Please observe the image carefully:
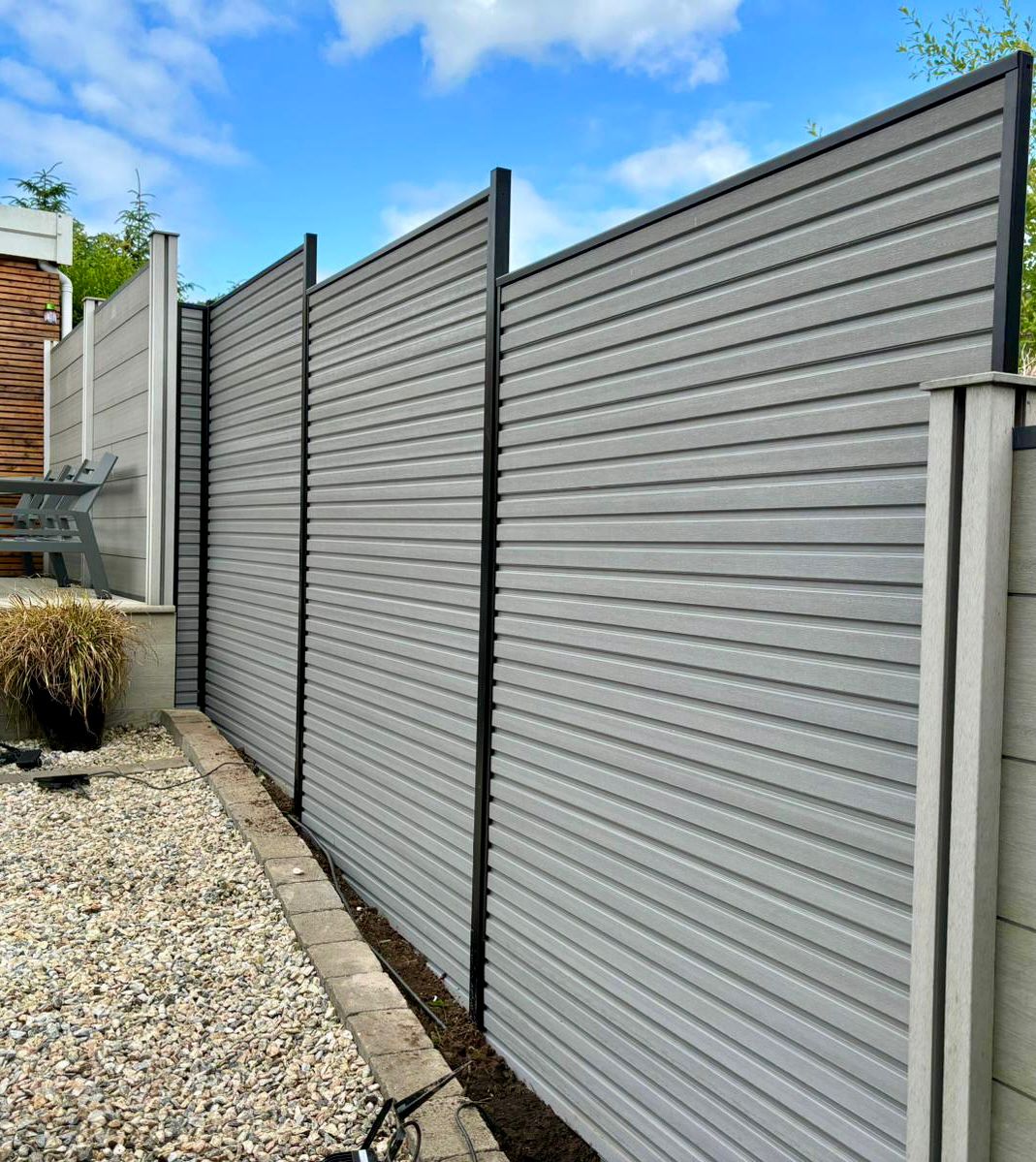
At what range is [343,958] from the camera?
3.41 m

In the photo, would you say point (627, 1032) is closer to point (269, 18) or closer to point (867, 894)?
point (867, 894)

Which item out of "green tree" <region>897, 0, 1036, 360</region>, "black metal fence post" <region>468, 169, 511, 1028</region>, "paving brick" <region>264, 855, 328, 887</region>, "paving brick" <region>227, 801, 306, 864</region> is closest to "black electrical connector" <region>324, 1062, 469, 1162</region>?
"black metal fence post" <region>468, 169, 511, 1028</region>

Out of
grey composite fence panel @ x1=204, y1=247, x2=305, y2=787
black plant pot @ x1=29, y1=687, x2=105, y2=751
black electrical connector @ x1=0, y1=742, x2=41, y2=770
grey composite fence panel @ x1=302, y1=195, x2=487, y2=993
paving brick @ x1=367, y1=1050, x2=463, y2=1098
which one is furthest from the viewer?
black plant pot @ x1=29, y1=687, x2=105, y2=751

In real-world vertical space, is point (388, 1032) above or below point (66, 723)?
below

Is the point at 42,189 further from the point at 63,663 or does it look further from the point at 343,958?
the point at 343,958

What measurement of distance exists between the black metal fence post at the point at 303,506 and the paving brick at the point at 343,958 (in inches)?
66.0

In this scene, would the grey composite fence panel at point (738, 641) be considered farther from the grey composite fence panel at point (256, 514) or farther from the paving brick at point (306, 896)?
the grey composite fence panel at point (256, 514)

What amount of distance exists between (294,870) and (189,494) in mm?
3617

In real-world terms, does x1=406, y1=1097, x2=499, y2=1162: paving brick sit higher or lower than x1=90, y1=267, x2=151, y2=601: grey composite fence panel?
lower

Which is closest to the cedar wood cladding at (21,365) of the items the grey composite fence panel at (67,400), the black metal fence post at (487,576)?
the grey composite fence panel at (67,400)

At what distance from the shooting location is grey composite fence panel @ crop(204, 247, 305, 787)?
535 cm

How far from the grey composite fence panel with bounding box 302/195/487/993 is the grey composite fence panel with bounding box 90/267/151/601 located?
99.1 inches

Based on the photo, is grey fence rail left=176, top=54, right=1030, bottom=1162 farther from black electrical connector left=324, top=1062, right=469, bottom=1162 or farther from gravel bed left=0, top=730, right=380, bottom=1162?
gravel bed left=0, top=730, right=380, bottom=1162

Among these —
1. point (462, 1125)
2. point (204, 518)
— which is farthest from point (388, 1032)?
point (204, 518)
